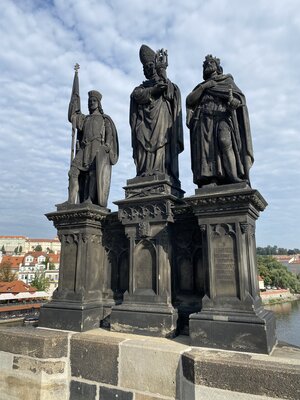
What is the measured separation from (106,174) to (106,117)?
1.25 metres

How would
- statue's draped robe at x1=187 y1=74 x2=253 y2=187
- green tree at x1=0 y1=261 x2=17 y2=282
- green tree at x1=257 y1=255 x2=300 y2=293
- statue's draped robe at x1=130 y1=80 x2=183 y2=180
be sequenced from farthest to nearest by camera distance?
green tree at x1=257 y1=255 x2=300 y2=293, green tree at x1=0 y1=261 x2=17 y2=282, statue's draped robe at x1=130 y1=80 x2=183 y2=180, statue's draped robe at x1=187 y1=74 x2=253 y2=187

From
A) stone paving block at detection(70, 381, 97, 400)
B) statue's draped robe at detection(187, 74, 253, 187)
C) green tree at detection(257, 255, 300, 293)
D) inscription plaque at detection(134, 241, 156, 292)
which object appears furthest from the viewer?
green tree at detection(257, 255, 300, 293)

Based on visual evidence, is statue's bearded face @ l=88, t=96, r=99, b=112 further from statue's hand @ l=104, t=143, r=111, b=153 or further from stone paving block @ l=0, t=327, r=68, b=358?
stone paving block @ l=0, t=327, r=68, b=358

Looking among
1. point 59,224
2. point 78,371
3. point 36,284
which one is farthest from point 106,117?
point 36,284

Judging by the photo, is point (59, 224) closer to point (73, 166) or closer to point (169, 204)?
point (73, 166)

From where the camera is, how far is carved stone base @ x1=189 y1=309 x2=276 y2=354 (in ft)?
11.9

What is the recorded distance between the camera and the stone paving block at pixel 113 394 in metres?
4.00

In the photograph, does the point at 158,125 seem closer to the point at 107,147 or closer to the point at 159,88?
the point at 159,88

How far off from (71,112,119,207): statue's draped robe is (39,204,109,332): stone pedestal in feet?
1.70

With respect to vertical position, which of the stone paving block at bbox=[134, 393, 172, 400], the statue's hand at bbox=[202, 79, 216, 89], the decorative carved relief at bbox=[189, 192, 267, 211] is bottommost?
the stone paving block at bbox=[134, 393, 172, 400]

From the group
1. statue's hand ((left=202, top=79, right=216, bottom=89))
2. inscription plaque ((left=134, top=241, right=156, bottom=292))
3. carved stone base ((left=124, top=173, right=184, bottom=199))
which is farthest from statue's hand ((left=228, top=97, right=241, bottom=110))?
inscription plaque ((left=134, top=241, right=156, bottom=292))

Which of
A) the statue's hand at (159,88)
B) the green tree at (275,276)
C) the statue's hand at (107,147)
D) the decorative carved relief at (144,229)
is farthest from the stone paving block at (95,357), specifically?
the green tree at (275,276)

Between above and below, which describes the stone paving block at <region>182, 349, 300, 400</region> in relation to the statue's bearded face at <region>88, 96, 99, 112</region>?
below

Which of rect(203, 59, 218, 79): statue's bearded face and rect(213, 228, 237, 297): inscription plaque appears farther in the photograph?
rect(203, 59, 218, 79): statue's bearded face
